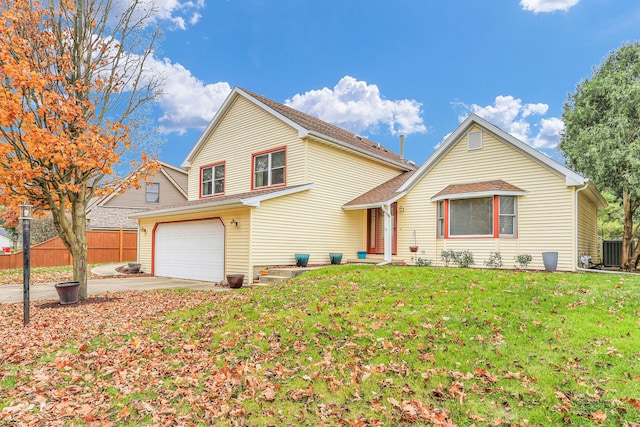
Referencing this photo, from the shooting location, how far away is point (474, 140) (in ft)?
45.4

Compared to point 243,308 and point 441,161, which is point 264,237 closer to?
point 243,308

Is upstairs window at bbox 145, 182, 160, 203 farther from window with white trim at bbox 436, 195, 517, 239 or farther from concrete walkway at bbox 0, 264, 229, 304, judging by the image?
window with white trim at bbox 436, 195, 517, 239

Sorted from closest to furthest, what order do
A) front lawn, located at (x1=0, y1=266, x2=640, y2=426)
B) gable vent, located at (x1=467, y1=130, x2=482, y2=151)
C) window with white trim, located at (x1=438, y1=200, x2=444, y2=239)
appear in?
front lawn, located at (x1=0, y1=266, x2=640, y2=426) → gable vent, located at (x1=467, y1=130, x2=482, y2=151) → window with white trim, located at (x1=438, y1=200, x2=444, y2=239)

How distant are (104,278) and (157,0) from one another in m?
11.5

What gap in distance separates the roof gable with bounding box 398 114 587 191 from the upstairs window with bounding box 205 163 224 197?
29.5 ft

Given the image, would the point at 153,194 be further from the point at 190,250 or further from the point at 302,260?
the point at 302,260

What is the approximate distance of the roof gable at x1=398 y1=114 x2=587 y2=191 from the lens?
458 inches

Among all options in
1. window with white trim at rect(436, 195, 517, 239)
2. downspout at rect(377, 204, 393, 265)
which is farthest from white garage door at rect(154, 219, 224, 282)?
window with white trim at rect(436, 195, 517, 239)

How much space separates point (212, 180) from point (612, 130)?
1843 cm

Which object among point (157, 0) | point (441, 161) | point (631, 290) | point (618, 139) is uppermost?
point (157, 0)

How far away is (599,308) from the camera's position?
6.58 m

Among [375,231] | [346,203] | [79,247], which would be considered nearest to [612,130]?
[375,231]

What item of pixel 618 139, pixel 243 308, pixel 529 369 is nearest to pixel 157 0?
pixel 243 308

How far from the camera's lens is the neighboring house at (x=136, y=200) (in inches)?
1099
